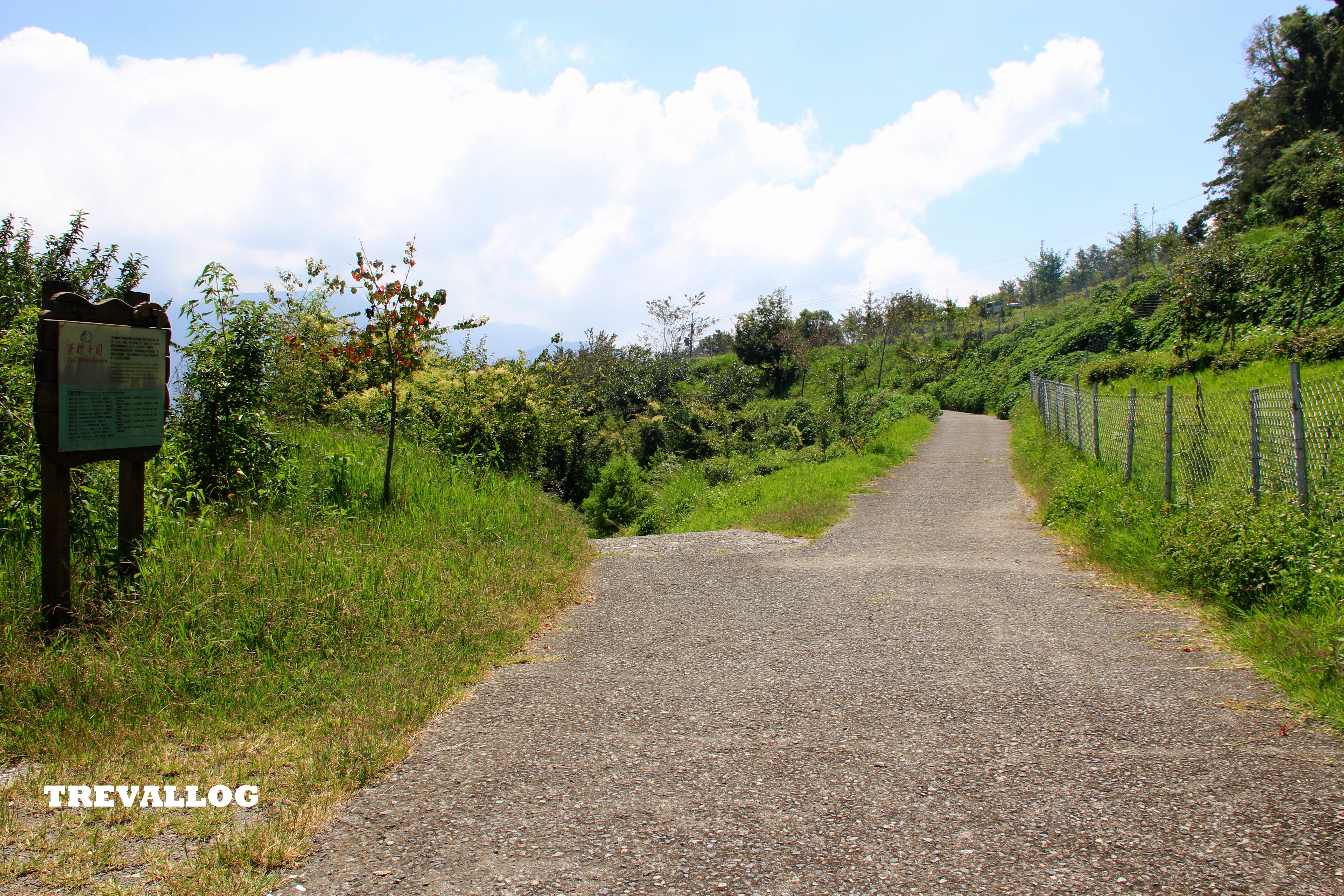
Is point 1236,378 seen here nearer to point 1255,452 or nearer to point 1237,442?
point 1237,442

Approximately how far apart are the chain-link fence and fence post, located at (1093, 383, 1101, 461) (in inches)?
11.7

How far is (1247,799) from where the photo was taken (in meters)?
2.83

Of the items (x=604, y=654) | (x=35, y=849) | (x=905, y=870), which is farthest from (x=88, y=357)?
(x=905, y=870)

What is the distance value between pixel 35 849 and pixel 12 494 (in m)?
3.03

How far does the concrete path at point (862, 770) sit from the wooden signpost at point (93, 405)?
94.2 inches

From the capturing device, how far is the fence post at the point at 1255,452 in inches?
238

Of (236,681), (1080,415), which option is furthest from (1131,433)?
(236,681)

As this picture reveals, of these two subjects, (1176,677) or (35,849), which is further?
(1176,677)

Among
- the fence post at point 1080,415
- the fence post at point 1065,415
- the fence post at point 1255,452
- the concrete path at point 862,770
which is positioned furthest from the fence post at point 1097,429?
the concrete path at point 862,770

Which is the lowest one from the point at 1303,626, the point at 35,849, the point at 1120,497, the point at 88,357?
the point at 35,849

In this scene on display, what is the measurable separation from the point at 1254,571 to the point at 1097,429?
7937 millimetres

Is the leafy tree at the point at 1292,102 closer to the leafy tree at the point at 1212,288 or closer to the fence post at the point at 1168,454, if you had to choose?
the leafy tree at the point at 1212,288

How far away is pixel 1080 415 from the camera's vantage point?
14.2m

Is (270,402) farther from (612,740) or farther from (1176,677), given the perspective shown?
(1176,677)
